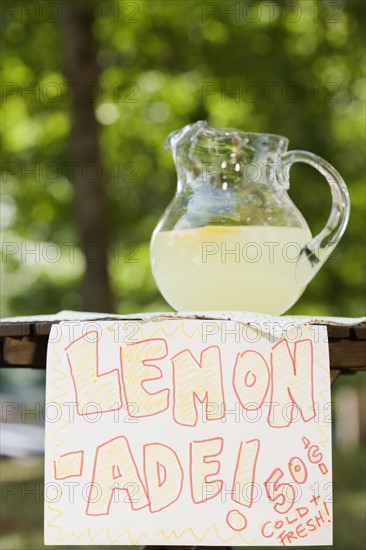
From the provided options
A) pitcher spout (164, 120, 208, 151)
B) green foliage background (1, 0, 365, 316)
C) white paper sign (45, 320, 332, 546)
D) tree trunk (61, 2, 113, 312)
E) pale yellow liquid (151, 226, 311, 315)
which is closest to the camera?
white paper sign (45, 320, 332, 546)

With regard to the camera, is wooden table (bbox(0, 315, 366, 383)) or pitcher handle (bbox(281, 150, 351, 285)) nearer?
wooden table (bbox(0, 315, 366, 383))

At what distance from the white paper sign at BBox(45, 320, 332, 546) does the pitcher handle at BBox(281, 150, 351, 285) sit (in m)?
0.35

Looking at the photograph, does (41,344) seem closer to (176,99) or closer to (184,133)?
(184,133)

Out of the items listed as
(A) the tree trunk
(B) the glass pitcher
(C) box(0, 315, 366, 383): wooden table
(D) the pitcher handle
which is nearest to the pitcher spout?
(B) the glass pitcher

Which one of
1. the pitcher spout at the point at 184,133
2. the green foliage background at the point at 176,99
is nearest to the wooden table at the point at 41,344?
the pitcher spout at the point at 184,133

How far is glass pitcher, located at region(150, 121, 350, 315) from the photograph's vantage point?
6.04 feet

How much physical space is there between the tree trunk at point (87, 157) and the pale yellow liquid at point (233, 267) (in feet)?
11.2

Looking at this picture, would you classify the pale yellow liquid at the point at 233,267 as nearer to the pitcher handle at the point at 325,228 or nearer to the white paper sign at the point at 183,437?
the pitcher handle at the point at 325,228

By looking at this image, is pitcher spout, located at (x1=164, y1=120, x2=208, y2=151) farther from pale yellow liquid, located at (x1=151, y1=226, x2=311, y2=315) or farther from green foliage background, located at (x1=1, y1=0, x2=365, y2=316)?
green foliage background, located at (x1=1, y1=0, x2=365, y2=316)

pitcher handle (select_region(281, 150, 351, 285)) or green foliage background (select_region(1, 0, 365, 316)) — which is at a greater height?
green foliage background (select_region(1, 0, 365, 316))

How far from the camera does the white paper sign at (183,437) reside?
148 cm

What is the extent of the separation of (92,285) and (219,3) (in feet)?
6.94

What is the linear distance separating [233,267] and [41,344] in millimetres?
414

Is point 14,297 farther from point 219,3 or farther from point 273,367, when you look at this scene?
point 273,367
